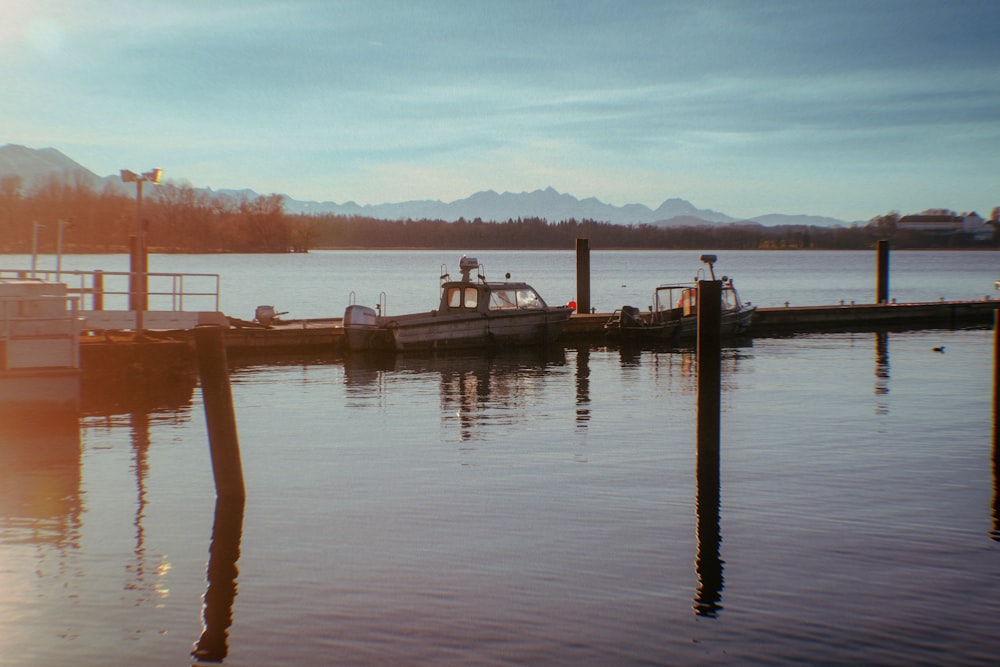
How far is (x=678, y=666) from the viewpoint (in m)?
8.34

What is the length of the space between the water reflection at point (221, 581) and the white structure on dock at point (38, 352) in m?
7.66

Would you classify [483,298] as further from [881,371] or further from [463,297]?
[881,371]

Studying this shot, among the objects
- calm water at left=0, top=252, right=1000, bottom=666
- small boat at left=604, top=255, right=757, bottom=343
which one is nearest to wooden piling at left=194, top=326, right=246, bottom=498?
calm water at left=0, top=252, right=1000, bottom=666

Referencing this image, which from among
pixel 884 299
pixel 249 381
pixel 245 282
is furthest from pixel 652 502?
pixel 245 282

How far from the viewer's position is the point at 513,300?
36656mm

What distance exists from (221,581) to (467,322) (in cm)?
2474

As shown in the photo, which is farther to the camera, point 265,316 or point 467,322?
point 265,316

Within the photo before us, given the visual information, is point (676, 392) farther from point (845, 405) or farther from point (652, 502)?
point (652, 502)

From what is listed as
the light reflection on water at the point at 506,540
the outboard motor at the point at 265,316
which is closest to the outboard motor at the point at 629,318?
the outboard motor at the point at 265,316

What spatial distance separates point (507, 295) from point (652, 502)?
2316 centimetres

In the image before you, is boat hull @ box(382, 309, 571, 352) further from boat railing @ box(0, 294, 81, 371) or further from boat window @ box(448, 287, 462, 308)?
boat railing @ box(0, 294, 81, 371)

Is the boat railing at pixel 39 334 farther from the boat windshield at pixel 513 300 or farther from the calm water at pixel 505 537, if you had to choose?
the boat windshield at pixel 513 300

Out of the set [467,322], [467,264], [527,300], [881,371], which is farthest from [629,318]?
[881,371]

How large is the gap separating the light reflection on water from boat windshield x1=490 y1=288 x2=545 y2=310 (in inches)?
527
